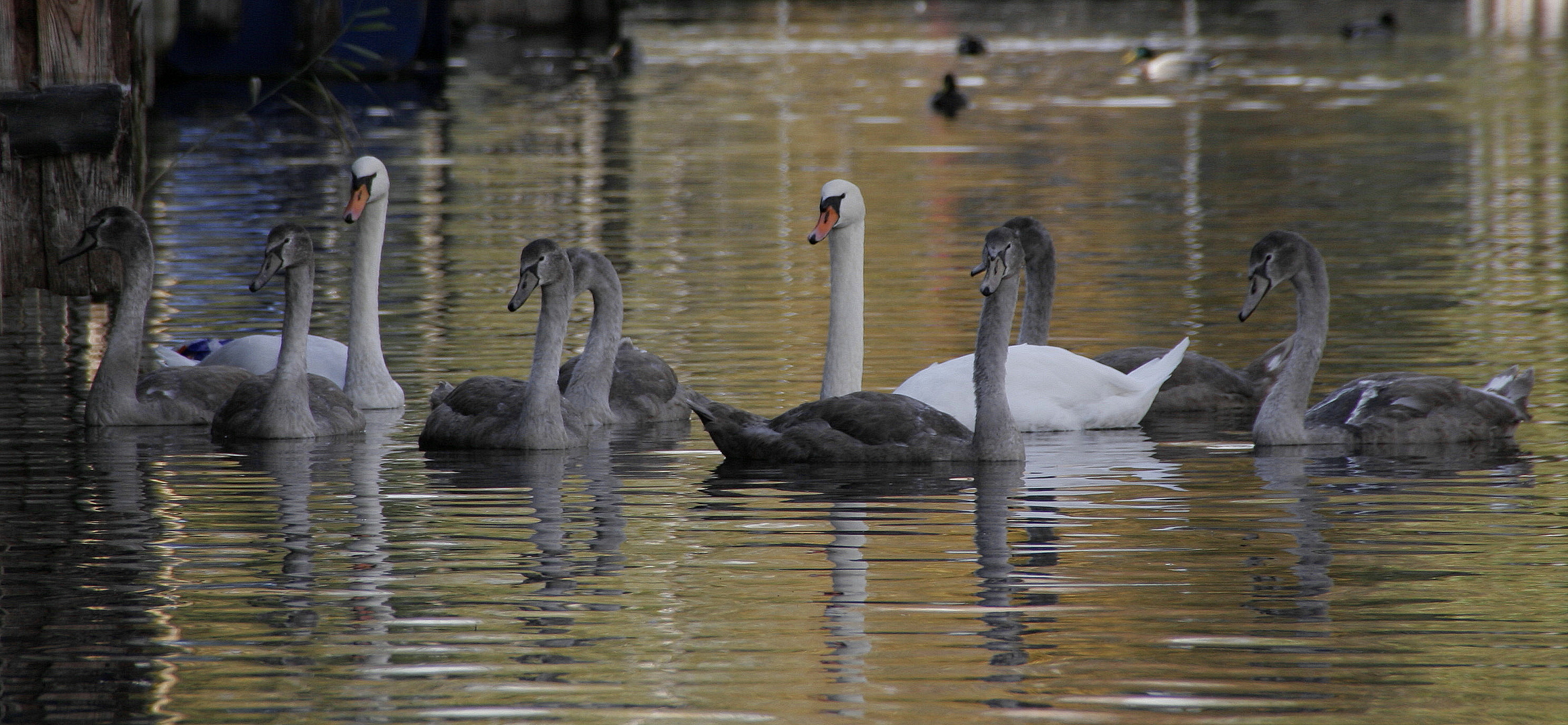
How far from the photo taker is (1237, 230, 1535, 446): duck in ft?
38.8

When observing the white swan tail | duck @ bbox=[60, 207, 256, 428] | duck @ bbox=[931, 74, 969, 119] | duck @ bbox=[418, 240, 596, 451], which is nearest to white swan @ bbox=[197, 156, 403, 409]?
duck @ bbox=[60, 207, 256, 428]

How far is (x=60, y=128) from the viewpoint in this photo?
46.7 ft

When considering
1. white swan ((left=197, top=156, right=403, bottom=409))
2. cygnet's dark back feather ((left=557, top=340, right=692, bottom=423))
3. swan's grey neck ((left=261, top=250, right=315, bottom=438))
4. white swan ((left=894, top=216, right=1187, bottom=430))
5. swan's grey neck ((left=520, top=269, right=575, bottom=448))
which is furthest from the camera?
white swan ((left=197, top=156, right=403, bottom=409))

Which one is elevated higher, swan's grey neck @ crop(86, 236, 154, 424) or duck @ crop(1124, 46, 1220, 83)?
duck @ crop(1124, 46, 1220, 83)

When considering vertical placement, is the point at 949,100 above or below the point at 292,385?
above

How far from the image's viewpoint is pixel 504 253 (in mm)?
21078

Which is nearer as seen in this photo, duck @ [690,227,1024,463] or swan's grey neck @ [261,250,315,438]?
duck @ [690,227,1024,463]

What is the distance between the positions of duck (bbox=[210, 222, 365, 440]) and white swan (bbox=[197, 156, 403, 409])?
471mm

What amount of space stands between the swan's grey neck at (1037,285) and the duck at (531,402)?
8.90ft

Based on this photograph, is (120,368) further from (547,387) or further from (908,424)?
(908,424)

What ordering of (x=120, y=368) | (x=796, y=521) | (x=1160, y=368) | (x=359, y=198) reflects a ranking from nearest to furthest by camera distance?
(x=796, y=521), (x=120, y=368), (x=1160, y=368), (x=359, y=198)

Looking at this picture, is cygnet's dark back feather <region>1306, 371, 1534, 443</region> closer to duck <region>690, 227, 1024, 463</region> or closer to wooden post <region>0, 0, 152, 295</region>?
duck <region>690, 227, 1024, 463</region>

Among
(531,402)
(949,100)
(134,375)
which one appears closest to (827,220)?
(531,402)

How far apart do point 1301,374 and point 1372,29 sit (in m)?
63.3
